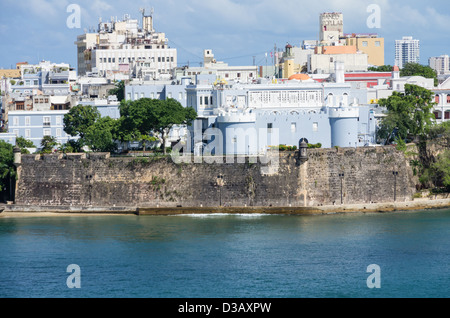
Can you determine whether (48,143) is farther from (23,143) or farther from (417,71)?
(417,71)

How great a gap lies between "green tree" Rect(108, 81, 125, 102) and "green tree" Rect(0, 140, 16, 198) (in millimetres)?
19978

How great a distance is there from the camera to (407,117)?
60.8m

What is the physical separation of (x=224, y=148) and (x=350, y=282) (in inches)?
747

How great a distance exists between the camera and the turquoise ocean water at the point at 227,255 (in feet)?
123

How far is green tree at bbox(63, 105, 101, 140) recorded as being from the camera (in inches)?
2480

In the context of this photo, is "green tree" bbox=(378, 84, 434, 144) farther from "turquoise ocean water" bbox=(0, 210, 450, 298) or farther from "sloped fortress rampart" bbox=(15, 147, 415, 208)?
"turquoise ocean water" bbox=(0, 210, 450, 298)

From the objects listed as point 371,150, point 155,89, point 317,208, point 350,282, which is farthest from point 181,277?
point 155,89

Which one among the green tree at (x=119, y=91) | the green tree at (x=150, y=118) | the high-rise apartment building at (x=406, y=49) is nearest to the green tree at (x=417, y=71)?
the green tree at (x=119, y=91)

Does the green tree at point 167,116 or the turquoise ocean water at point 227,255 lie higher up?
the green tree at point 167,116

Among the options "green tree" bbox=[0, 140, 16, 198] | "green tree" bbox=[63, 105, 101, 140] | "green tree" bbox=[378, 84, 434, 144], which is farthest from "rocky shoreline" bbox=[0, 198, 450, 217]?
"green tree" bbox=[63, 105, 101, 140]

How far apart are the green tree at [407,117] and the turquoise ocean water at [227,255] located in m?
9.64

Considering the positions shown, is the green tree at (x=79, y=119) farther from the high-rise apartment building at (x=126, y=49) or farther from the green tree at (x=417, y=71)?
the green tree at (x=417, y=71)

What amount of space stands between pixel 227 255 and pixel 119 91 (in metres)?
36.0
